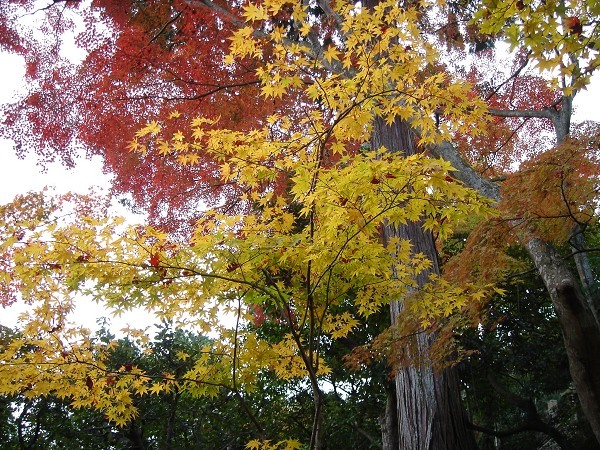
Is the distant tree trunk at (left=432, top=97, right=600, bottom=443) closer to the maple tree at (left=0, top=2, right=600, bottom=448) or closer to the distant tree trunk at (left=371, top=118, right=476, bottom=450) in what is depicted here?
the maple tree at (left=0, top=2, right=600, bottom=448)

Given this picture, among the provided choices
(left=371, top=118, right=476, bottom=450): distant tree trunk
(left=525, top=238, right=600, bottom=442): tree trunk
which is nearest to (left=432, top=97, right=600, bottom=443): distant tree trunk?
(left=525, top=238, right=600, bottom=442): tree trunk

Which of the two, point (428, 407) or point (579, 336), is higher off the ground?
point (579, 336)

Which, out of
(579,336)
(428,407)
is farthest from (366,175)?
(428,407)

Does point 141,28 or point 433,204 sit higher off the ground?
point 141,28

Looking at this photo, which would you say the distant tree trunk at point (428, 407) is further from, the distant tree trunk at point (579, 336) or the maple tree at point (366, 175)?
the distant tree trunk at point (579, 336)

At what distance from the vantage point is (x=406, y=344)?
4.66 meters

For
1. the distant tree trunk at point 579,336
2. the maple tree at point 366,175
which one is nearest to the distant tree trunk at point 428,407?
the maple tree at point 366,175

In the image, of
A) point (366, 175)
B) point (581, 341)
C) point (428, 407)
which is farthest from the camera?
point (428, 407)

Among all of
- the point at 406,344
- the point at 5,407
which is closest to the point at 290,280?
the point at 406,344

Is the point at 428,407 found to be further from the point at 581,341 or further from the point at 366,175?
the point at 366,175

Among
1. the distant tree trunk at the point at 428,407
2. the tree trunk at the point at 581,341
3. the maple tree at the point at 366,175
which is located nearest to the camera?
the maple tree at the point at 366,175

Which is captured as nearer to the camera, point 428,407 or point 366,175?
point 366,175

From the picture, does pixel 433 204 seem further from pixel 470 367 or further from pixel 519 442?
pixel 519 442

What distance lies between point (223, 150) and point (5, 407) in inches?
245
